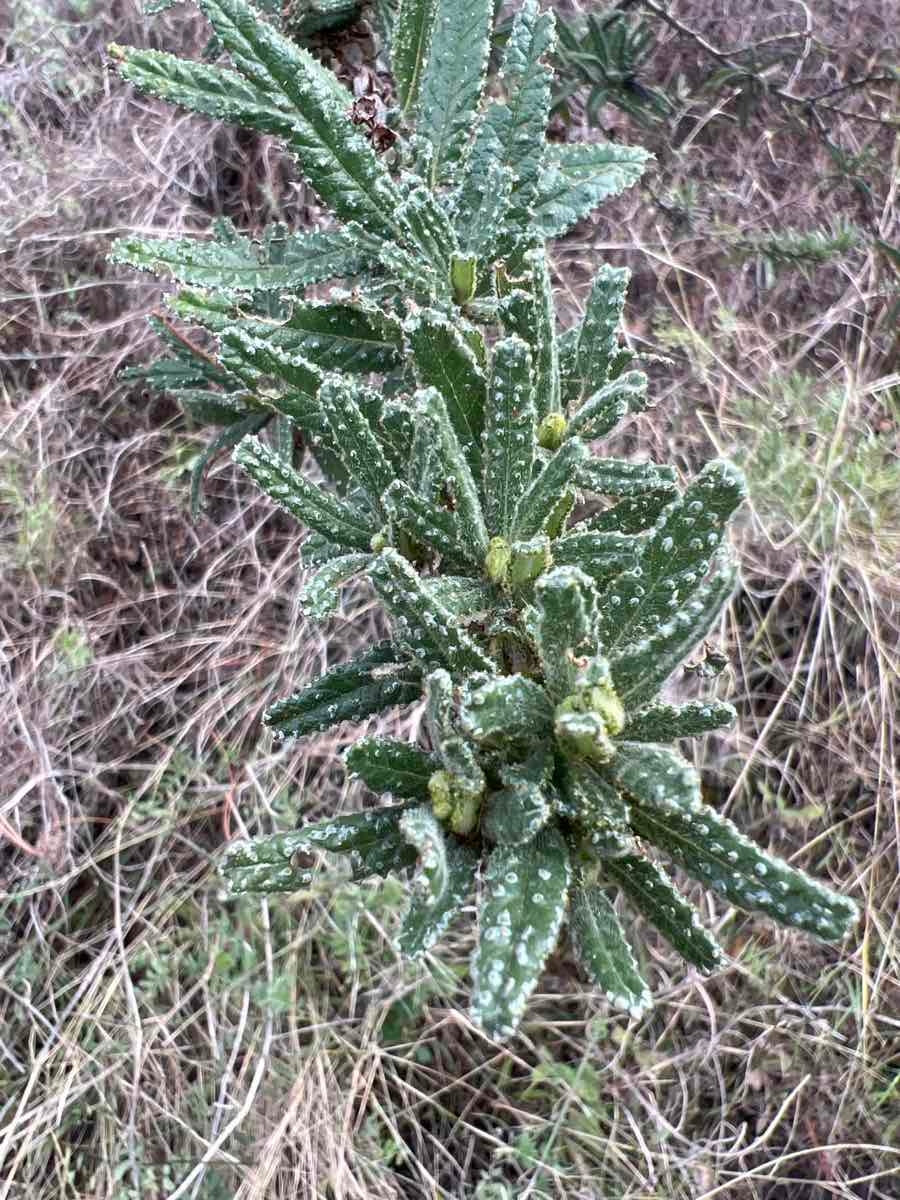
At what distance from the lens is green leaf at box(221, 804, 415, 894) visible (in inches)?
30.5

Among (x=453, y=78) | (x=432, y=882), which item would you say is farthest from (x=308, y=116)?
(x=432, y=882)

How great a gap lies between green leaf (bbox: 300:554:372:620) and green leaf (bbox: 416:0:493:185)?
1.73 ft

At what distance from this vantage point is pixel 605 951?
72 cm

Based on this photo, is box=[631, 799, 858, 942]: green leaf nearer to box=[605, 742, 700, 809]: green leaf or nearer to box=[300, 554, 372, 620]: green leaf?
box=[605, 742, 700, 809]: green leaf

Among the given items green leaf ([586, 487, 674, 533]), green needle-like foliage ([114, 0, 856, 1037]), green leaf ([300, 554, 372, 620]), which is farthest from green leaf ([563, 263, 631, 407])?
green leaf ([300, 554, 372, 620])

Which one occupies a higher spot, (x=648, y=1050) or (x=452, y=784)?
(x=452, y=784)

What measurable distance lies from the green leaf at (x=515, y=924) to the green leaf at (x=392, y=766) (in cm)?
10

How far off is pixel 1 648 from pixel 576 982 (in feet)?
6.18

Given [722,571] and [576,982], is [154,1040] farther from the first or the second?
[722,571]

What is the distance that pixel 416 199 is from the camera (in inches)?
34.9

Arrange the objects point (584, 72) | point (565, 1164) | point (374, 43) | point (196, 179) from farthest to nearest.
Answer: point (196, 179) → point (565, 1164) → point (584, 72) → point (374, 43)

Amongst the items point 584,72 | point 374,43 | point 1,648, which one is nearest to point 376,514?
point 374,43

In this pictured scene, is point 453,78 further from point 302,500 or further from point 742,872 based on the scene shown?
point 742,872

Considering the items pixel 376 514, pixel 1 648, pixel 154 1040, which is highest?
pixel 376 514
